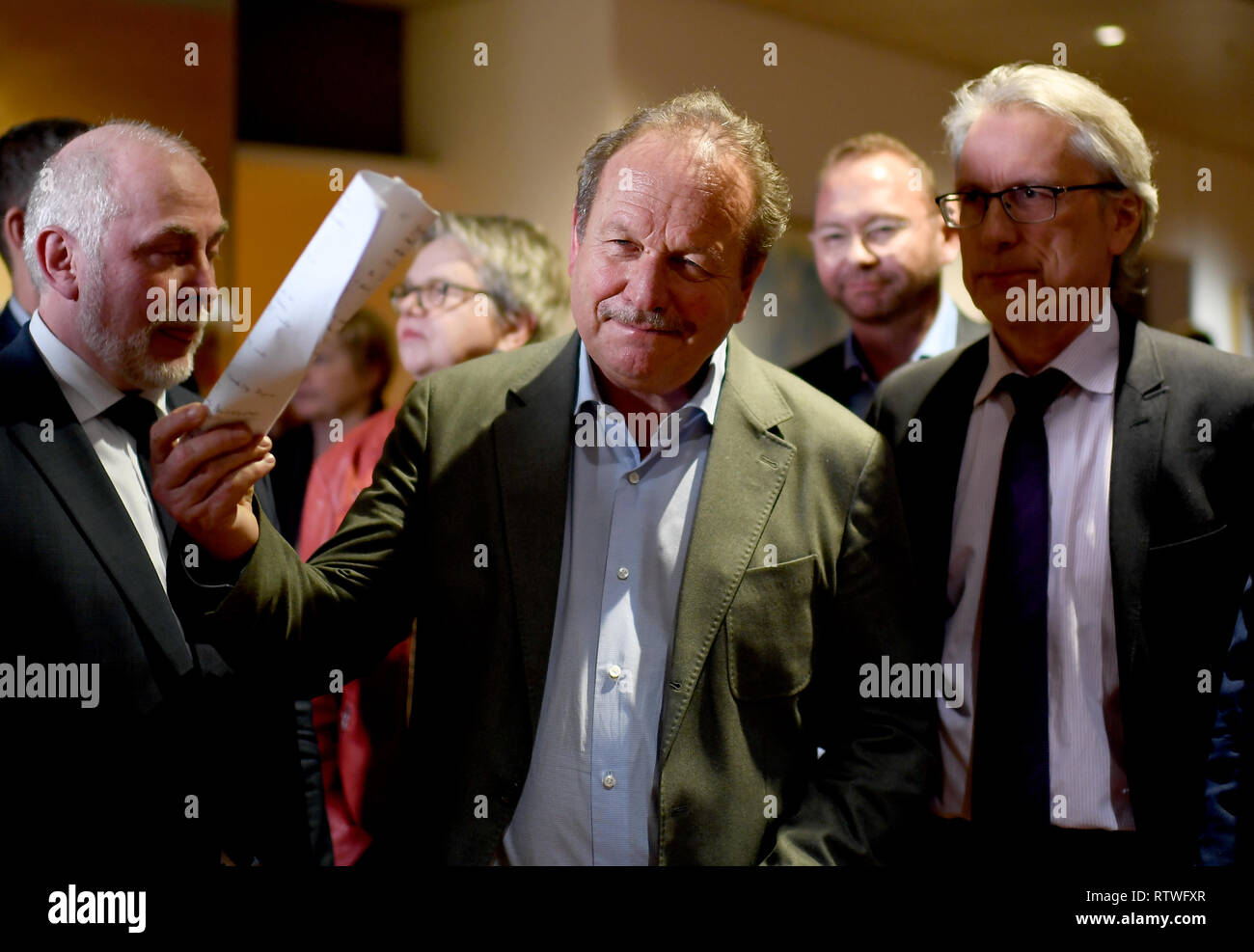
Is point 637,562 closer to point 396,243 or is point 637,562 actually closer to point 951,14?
point 396,243

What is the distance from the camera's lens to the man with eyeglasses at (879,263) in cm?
294

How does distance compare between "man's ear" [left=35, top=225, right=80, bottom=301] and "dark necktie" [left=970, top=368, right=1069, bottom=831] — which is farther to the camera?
"dark necktie" [left=970, top=368, right=1069, bottom=831]

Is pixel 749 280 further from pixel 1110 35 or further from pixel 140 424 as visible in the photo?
pixel 1110 35

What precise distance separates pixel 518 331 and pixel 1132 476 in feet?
5.12

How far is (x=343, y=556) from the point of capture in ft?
5.77

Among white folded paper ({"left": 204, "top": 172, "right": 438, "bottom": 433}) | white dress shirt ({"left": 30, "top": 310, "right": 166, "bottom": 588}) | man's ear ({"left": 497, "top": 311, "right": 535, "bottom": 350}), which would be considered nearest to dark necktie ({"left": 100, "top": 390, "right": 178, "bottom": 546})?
white dress shirt ({"left": 30, "top": 310, "right": 166, "bottom": 588})

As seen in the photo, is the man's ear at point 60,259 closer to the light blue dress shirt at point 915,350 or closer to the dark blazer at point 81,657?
the dark blazer at point 81,657

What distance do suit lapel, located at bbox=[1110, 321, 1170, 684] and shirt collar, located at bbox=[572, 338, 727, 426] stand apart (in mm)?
693

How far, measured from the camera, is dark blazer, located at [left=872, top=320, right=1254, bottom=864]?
6.19 feet

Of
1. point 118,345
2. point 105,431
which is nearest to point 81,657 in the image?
point 105,431

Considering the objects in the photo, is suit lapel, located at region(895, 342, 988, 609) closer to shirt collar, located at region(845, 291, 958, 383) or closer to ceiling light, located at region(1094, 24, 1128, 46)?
shirt collar, located at region(845, 291, 958, 383)

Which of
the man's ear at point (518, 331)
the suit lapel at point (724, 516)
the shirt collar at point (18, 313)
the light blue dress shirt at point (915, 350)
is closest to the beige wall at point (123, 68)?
the shirt collar at point (18, 313)

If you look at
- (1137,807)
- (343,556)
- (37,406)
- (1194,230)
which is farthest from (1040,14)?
(37,406)

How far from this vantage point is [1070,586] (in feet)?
6.45
